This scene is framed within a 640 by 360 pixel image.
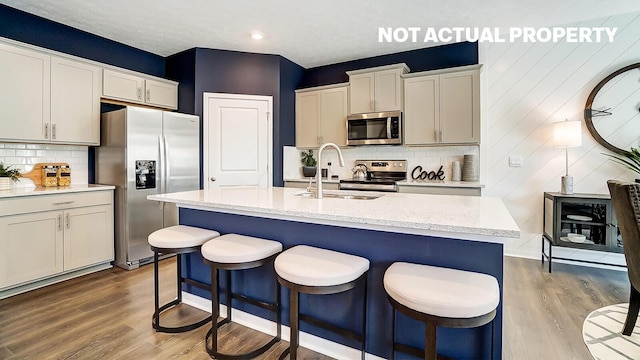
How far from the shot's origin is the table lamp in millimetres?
3154

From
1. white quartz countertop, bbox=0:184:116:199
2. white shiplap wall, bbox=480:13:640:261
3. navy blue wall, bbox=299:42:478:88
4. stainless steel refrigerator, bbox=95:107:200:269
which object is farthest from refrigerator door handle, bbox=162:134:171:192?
white shiplap wall, bbox=480:13:640:261

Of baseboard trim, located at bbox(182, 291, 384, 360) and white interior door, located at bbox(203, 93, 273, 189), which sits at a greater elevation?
white interior door, located at bbox(203, 93, 273, 189)

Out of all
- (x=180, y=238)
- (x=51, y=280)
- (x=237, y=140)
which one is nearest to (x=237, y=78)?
(x=237, y=140)

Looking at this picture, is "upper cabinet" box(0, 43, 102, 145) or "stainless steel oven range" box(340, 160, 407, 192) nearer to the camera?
"upper cabinet" box(0, 43, 102, 145)

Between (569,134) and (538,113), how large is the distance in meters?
0.53

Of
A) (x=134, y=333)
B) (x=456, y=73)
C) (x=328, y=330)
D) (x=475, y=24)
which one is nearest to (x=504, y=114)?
(x=456, y=73)

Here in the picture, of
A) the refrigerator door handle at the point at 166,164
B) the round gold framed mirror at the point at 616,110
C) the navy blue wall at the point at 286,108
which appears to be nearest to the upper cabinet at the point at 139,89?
the refrigerator door handle at the point at 166,164

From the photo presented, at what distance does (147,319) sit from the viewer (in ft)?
7.28

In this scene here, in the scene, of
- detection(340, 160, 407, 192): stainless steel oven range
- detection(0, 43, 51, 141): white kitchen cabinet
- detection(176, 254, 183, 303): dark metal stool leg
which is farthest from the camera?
detection(340, 160, 407, 192): stainless steel oven range

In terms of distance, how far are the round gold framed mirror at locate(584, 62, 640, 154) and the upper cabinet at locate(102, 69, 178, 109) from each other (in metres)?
5.00

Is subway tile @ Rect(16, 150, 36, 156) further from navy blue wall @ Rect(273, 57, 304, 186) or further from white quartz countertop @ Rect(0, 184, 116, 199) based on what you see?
navy blue wall @ Rect(273, 57, 304, 186)

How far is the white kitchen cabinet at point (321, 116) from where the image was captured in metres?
4.29

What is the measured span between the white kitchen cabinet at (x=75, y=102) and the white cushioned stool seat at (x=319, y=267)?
9.80 ft

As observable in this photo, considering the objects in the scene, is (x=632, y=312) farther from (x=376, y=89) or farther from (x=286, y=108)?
(x=286, y=108)
